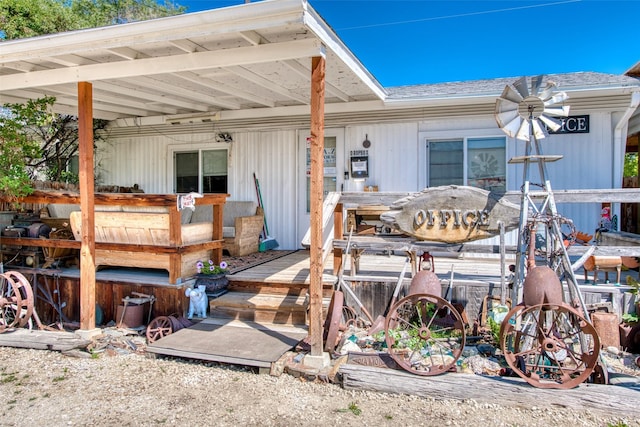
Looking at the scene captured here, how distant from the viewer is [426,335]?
3.54 m

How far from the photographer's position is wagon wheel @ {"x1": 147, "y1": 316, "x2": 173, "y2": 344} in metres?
4.67

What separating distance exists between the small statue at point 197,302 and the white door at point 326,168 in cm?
273

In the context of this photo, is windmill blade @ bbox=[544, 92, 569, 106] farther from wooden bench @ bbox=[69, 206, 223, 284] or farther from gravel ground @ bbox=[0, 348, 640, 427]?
wooden bench @ bbox=[69, 206, 223, 284]

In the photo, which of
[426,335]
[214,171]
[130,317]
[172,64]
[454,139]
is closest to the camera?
[426,335]

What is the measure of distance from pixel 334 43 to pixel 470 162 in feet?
11.8

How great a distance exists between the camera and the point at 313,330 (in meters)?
3.92

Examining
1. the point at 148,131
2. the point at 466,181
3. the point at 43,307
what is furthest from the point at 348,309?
the point at 148,131

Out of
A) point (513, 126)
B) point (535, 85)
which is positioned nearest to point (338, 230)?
point (513, 126)

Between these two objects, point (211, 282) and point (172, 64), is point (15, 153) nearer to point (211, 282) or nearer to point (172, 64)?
point (172, 64)

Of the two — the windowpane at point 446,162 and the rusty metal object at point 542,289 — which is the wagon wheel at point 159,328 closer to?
the rusty metal object at point 542,289

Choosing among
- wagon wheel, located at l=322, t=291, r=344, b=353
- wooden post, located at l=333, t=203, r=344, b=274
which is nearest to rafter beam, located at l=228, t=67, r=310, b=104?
wooden post, located at l=333, t=203, r=344, b=274

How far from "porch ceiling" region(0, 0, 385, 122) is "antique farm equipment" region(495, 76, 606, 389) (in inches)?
69.1

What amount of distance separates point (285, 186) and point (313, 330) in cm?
423

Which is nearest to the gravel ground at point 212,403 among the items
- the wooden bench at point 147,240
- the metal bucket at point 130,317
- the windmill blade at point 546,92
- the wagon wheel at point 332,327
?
the wagon wheel at point 332,327
